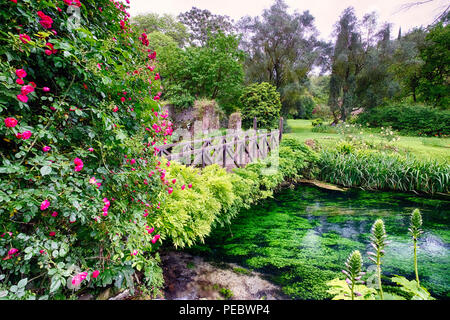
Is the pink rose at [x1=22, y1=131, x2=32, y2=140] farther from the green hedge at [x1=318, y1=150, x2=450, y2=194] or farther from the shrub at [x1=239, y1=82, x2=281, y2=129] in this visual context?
the shrub at [x1=239, y1=82, x2=281, y2=129]

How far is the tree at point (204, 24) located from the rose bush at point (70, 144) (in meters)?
10.6

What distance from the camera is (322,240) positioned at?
325 cm

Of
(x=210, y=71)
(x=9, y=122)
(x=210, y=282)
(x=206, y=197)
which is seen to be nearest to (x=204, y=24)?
(x=210, y=71)

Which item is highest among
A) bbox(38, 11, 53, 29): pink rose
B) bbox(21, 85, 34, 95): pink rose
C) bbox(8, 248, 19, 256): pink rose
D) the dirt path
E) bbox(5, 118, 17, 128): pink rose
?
bbox(38, 11, 53, 29): pink rose

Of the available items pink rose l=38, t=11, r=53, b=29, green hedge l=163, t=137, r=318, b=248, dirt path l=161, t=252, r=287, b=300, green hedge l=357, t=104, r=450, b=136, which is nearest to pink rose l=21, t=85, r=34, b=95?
pink rose l=38, t=11, r=53, b=29

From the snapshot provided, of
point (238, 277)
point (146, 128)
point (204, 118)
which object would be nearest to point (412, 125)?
point (204, 118)

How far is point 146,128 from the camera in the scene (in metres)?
1.59

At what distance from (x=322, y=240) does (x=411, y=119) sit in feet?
37.8

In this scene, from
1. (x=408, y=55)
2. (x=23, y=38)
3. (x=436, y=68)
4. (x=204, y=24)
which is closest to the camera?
(x=23, y=38)

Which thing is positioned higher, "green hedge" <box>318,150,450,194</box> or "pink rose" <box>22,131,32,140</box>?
"pink rose" <box>22,131,32,140</box>

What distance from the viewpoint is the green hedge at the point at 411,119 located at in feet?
31.8

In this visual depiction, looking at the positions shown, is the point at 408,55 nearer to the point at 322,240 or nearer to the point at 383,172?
the point at 383,172

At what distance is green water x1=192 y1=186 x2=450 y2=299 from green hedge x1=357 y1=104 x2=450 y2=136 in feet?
23.7

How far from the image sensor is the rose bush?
38.4 inches
